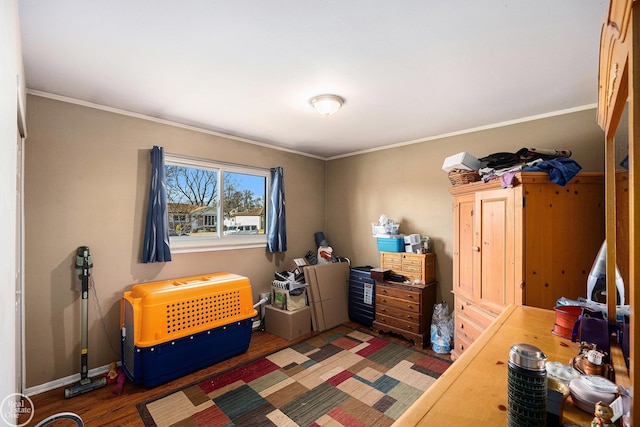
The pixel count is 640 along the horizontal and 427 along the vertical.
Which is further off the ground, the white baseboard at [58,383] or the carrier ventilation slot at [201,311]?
the carrier ventilation slot at [201,311]

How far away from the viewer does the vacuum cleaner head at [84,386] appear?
2318mm

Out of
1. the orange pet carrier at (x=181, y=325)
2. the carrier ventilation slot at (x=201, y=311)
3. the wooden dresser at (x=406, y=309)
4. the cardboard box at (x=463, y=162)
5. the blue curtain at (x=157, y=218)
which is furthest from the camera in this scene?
the wooden dresser at (x=406, y=309)

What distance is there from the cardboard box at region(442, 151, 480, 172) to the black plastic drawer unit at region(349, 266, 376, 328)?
1.75 metres

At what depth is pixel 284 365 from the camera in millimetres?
2840

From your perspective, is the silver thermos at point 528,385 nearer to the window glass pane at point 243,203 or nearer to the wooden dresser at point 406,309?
the wooden dresser at point 406,309

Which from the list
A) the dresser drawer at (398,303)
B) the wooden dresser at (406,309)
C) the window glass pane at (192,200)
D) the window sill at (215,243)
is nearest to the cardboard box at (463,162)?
the wooden dresser at (406,309)

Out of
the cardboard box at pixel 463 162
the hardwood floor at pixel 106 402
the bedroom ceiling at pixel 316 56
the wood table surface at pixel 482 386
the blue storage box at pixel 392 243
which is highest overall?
the bedroom ceiling at pixel 316 56

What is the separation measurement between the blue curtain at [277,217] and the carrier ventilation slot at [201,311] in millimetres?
994

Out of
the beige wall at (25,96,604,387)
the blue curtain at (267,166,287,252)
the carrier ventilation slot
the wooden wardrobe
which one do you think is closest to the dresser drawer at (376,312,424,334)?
the beige wall at (25,96,604,387)

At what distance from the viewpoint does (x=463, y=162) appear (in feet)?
8.86

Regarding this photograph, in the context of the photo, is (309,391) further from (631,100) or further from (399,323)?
(631,100)

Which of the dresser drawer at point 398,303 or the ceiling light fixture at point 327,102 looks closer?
the ceiling light fixture at point 327,102

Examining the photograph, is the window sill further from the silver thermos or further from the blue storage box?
the silver thermos

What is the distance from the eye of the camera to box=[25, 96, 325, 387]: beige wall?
2.37 m
